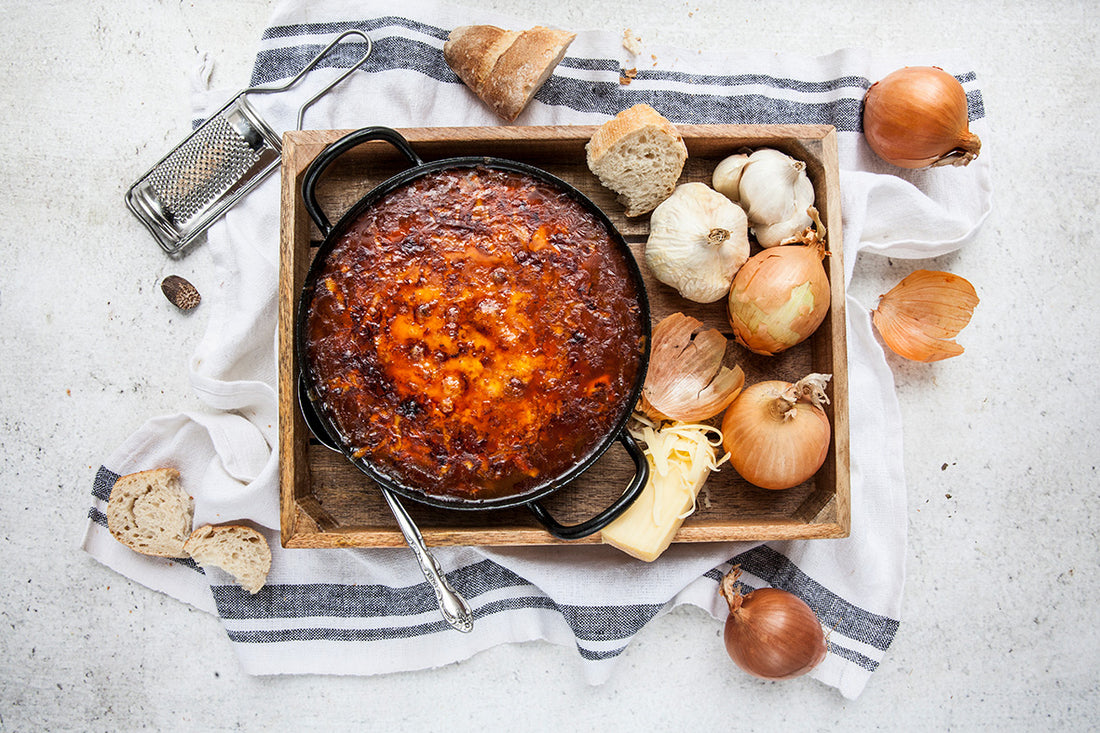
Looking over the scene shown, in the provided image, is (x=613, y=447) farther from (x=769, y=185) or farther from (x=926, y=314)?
(x=926, y=314)

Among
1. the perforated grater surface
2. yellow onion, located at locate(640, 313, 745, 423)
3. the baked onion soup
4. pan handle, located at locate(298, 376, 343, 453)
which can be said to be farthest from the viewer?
the perforated grater surface

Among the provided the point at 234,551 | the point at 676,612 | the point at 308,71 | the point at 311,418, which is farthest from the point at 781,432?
the point at 308,71

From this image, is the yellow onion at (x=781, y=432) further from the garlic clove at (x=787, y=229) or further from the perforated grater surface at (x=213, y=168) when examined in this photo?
the perforated grater surface at (x=213, y=168)

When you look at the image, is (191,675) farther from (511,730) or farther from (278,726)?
(511,730)

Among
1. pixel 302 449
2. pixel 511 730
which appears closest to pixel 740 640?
pixel 511 730

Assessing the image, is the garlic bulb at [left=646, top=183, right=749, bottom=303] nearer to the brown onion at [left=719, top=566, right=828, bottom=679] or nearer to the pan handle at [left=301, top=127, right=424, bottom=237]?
the pan handle at [left=301, top=127, right=424, bottom=237]

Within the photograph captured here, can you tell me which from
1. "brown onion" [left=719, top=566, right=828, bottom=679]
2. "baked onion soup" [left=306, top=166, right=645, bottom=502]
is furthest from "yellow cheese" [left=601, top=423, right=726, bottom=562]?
"brown onion" [left=719, top=566, right=828, bottom=679]
